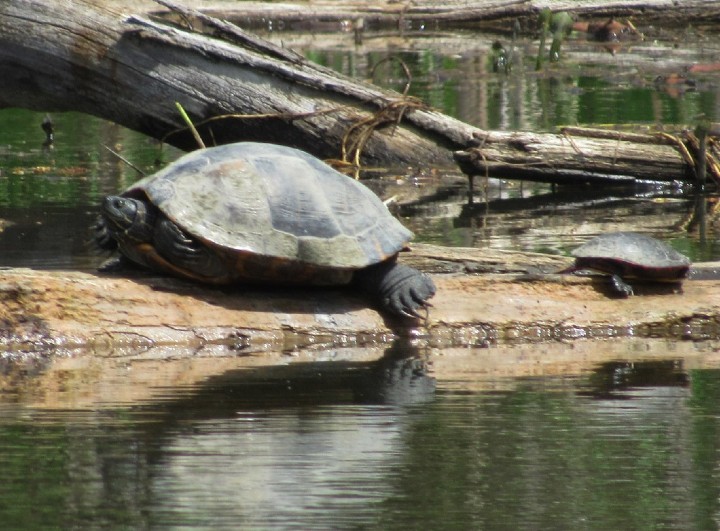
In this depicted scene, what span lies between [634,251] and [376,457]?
7.99ft

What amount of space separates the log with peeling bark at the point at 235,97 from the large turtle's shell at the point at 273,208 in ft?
11.8

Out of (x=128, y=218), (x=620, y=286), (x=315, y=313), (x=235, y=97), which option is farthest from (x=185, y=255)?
(x=235, y=97)

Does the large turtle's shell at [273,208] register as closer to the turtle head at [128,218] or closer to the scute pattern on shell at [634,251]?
the turtle head at [128,218]

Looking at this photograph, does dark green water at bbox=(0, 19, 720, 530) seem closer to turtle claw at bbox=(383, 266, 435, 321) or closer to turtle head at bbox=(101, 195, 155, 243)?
turtle claw at bbox=(383, 266, 435, 321)

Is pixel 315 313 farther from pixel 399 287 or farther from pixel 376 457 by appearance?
pixel 376 457

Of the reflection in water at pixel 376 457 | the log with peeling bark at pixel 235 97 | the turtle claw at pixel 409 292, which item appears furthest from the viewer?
the log with peeling bark at pixel 235 97

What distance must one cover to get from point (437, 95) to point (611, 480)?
39.4 ft

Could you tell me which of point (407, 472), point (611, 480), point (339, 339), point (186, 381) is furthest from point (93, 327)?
point (611, 480)

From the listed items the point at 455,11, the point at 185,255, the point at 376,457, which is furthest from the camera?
the point at 455,11

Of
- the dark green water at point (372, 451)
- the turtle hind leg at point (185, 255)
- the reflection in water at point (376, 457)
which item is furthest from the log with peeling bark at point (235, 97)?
the reflection in water at point (376, 457)

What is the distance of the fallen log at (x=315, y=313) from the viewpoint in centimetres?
574

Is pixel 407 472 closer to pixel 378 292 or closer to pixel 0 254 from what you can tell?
pixel 378 292

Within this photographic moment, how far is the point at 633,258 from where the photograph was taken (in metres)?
6.19

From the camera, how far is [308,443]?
4355 millimetres
